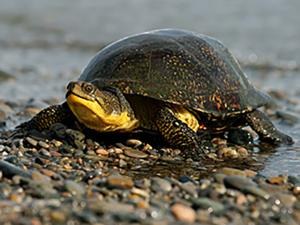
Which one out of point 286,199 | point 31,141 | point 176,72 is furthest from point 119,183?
point 176,72

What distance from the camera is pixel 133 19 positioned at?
1947 cm

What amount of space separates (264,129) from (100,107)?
1.99 metres

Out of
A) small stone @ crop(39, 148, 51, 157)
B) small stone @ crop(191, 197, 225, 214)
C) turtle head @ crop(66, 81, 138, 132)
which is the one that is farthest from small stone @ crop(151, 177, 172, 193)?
small stone @ crop(39, 148, 51, 157)

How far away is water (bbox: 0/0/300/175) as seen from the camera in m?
11.4

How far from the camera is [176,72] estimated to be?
6266 millimetres

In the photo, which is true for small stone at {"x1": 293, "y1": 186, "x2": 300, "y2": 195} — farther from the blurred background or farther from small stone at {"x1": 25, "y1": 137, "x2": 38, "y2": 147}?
the blurred background

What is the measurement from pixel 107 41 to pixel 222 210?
1293 centimetres

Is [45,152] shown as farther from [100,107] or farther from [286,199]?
[286,199]

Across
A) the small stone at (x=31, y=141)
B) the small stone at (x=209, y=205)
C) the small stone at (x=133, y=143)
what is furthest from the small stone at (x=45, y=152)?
the small stone at (x=209, y=205)

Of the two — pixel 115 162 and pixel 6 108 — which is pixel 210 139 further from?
pixel 6 108

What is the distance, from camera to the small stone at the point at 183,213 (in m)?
4.16

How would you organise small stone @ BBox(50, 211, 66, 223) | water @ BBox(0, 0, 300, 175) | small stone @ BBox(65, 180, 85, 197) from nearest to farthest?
small stone @ BBox(50, 211, 66, 223)
small stone @ BBox(65, 180, 85, 197)
water @ BBox(0, 0, 300, 175)

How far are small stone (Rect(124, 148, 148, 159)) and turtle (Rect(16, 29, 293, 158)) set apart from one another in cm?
21

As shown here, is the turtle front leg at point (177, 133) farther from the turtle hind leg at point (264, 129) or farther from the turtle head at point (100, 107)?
the turtle hind leg at point (264, 129)
